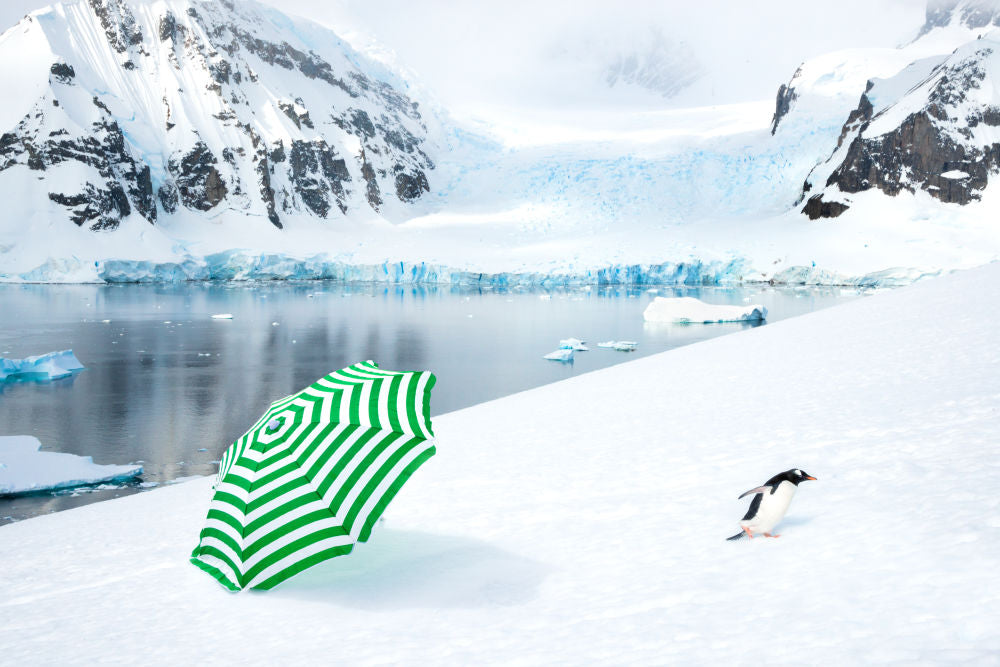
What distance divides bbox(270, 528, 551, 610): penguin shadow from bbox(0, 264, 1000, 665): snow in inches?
0.7

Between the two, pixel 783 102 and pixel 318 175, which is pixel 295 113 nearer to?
pixel 318 175

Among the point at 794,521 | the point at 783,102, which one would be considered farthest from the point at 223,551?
the point at 783,102

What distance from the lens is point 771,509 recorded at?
13.1 feet

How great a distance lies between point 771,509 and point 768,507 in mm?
20

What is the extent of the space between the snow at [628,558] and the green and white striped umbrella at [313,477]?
12.3 inches

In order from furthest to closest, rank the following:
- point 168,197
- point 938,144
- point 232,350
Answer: point 168,197 → point 938,144 → point 232,350

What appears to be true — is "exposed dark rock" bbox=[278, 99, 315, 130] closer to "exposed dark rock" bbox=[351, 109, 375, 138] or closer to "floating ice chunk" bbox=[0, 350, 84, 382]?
"exposed dark rock" bbox=[351, 109, 375, 138]

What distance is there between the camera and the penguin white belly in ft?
13.1

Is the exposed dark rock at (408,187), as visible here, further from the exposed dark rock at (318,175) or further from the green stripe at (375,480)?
the green stripe at (375,480)

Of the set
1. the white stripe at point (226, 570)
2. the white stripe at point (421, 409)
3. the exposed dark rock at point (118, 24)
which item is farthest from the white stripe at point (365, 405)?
the exposed dark rock at point (118, 24)

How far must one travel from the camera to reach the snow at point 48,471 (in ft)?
34.0

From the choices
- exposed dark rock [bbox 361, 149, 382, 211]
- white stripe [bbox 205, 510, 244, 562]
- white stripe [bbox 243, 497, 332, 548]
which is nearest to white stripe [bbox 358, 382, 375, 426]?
white stripe [bbox 243, 497, 332, 548]

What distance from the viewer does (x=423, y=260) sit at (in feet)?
193

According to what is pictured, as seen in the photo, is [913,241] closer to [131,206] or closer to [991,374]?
[991,374]
